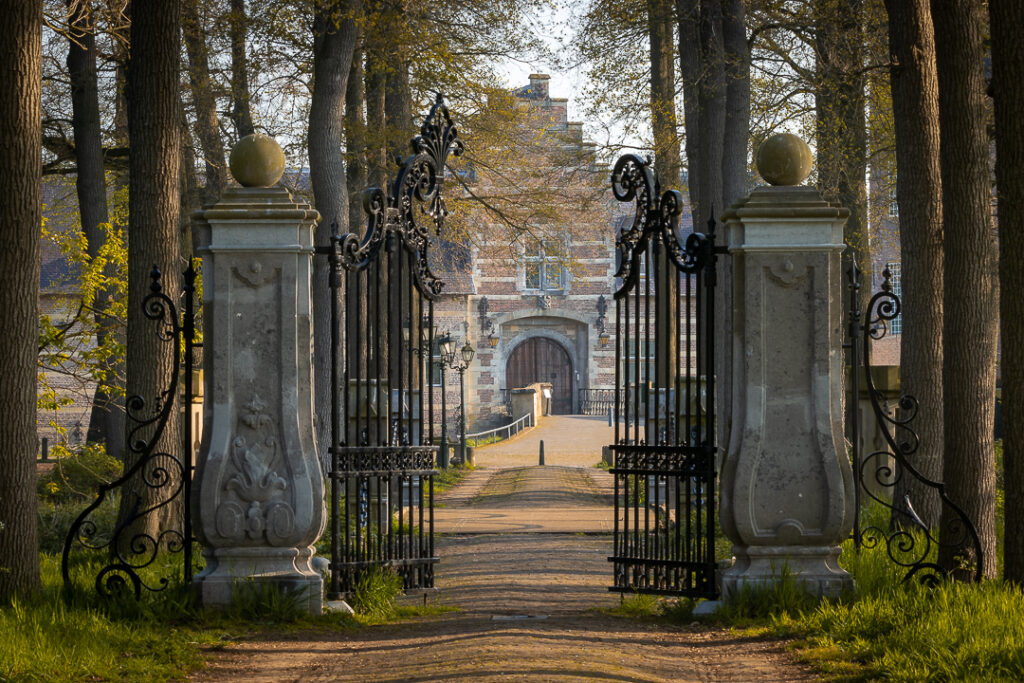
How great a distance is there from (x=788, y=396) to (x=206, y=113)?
12.9 m

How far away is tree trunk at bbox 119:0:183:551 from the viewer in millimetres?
8359

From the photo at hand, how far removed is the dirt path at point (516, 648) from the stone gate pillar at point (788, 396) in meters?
0.73

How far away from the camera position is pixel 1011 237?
6.10 meters

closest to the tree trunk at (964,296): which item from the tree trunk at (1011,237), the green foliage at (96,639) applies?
the tree trunk at (1011,237)

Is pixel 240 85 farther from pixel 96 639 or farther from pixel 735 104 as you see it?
pixel 96 639

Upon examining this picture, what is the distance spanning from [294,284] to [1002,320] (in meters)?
3.77

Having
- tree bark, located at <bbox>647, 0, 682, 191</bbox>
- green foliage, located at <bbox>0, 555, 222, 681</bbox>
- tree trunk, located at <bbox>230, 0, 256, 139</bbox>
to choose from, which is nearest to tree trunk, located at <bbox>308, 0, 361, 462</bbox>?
tree trunk, located at <bbox>230, 0, 256, 139</bbox>

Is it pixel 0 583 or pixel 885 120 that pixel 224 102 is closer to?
pixel 885 120

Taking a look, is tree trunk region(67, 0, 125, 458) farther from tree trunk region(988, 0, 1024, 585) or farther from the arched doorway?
the arched doorway

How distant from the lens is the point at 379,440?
732 cm

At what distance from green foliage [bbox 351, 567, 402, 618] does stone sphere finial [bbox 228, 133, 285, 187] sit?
7.84 ft

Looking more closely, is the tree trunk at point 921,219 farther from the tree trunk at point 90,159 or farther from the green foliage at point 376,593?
the tree trunk at point 90,159

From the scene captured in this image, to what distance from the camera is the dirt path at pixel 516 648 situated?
5.31 m

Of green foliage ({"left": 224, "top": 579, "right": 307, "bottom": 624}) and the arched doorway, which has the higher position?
the arched doorway
